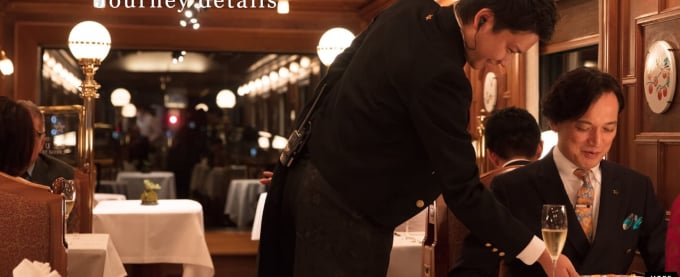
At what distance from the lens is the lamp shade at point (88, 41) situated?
6.53 m

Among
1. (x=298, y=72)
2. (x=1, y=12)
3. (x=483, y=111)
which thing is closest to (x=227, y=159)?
(x=298, y=72)

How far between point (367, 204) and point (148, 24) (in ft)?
27.8

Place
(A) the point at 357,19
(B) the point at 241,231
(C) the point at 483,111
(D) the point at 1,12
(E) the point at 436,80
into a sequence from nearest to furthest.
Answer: (E) the point at 436,80
(C) the point at 483,111
(D) the point at 1,12
(A) the point at 357,19
(B) the point at 241,231

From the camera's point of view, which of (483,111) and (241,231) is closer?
(483,111)

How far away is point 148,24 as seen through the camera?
10.4 meters

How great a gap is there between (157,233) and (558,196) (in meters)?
4.65

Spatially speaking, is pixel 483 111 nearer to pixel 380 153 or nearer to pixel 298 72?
pixel 298 72

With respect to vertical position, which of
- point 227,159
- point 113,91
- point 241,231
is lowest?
point 241,231

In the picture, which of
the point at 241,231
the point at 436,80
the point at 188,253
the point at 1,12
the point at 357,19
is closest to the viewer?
the point at 436,80

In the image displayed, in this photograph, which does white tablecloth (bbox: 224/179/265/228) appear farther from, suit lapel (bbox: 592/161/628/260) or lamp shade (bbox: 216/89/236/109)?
suit lapel (bbox: 592/161/628/260)

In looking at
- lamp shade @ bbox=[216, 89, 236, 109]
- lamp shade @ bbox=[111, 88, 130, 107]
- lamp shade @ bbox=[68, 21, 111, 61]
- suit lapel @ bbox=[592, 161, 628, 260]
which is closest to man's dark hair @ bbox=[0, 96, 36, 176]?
suit lapel @ bbox=[592, 161, 628, 260]

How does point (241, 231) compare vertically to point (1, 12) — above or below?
below

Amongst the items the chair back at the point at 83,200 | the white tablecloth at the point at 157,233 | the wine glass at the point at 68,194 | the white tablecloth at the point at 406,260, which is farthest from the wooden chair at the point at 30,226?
the white tablecloth at the point at 157,233

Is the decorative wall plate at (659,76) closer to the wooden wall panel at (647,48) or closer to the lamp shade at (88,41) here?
the wooden wall panel at (647,48)
